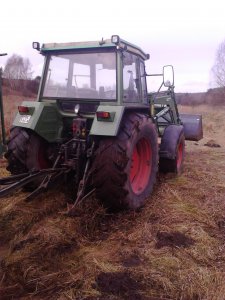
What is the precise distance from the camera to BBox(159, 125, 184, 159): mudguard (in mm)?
6220

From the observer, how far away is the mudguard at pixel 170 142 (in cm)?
622

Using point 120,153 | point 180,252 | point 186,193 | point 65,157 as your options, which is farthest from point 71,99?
point 180,252

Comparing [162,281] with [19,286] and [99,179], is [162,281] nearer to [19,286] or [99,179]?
[19,286]

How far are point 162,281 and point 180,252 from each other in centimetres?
58

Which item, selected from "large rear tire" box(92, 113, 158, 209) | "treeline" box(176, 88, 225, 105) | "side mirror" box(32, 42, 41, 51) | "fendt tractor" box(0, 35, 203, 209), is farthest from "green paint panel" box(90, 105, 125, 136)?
"treeline" box(176, 88, 225, 105)

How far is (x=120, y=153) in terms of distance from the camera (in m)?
4.27

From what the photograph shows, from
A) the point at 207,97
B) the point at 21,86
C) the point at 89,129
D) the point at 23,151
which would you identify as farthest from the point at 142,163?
the point at 207,97

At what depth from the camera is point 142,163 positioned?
5.38 meters

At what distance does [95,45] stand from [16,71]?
29668mm

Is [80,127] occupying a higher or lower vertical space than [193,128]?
higher

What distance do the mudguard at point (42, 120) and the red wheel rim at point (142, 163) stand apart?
43.9 inches

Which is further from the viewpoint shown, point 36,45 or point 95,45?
point 36,45

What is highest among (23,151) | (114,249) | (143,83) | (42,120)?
(143,83)

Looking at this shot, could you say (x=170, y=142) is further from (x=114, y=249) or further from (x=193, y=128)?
(x=114, y=249)
